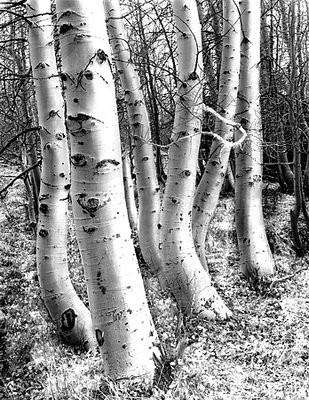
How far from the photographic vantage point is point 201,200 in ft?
19.9

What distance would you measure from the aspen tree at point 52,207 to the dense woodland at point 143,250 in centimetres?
1

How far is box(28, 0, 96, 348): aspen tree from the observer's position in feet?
15.5

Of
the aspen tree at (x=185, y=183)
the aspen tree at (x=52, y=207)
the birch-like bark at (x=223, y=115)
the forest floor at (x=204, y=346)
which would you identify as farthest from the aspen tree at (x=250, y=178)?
the aspen tree at (x=52, y=207)

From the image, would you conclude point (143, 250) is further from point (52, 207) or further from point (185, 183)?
point (52, 207)

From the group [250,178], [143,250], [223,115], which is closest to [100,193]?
[223,115]

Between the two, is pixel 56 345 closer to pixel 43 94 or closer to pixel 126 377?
pixel 126 377

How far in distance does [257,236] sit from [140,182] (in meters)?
2.11

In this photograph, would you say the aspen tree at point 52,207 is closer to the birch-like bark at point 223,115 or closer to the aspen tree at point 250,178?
the birch-like bark at point 223,115

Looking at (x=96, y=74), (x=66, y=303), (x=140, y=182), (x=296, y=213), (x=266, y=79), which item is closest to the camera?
(x=96, y=74)

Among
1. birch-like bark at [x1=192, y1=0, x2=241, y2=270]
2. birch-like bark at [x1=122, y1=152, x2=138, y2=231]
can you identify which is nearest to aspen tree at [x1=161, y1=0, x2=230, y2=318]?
birch-like bark at [x1=192, y1=0, x2=241, y2=270]

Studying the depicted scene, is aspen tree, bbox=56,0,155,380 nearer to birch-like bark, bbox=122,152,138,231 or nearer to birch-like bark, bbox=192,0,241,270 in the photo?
birch-like bark, bbox=192,0,241,270

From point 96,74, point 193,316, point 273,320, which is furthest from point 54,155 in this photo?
point 273,320

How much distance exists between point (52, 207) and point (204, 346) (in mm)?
2229

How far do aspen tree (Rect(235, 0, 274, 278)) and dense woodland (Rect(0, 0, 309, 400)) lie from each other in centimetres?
2
